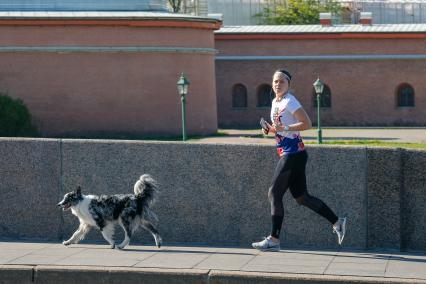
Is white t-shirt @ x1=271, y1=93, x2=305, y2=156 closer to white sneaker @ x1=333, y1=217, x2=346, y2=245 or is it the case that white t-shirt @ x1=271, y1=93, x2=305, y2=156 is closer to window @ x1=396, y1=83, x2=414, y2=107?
white sneaker @ x1=333, y1=217, x2=346, y2=245

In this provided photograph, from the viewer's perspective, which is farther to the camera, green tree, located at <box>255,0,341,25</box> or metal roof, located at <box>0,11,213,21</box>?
green tree, located at <box>255,0,341,25</box>

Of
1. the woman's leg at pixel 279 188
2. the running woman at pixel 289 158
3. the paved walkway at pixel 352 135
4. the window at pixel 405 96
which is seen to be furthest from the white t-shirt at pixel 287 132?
the window at pixel 405 96

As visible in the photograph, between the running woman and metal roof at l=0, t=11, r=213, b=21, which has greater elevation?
metal roof at l=0, t=11, r=213, b=21

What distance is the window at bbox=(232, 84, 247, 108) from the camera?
57.2 m

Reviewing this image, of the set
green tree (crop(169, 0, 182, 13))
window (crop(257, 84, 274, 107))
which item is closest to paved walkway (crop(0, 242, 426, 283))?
window (crop(257, 84, 274, 107))

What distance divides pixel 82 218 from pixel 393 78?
44.2m

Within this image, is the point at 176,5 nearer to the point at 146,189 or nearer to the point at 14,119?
the point at 14,119

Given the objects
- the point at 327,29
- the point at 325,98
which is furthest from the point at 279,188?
the point at 327,29

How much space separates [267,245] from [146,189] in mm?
1583

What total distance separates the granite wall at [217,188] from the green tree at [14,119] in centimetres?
2840

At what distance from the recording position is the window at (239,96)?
57.2m

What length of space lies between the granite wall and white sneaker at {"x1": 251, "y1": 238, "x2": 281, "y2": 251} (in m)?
0.56

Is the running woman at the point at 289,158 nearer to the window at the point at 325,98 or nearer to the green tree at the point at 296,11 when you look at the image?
the window at the point at 325,98

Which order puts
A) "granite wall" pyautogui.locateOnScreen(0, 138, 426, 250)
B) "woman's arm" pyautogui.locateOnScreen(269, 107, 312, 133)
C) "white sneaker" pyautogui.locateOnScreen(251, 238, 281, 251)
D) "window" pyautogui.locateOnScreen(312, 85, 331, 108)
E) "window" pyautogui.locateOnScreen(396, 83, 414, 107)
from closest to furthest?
"woman's arm" pyautogui.locateOnScreen(269, 107, 312, 133), "white sneaker" pyautogui.locateOnScreen(251, 238, 281, 251), "granite wall" pyautogui.locateOnScreen(0, 138, 426, 250), "window" pyautogui.locateOnScreen(396, 83, 414, 107), "window" pyautogui.locateOnScreen(312, 85, 331, 108)
